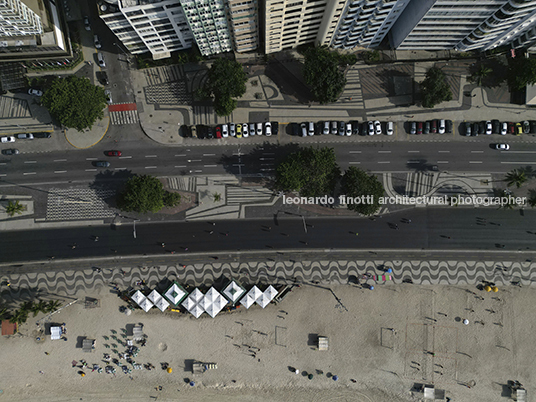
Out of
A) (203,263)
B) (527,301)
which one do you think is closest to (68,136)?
(203,263)

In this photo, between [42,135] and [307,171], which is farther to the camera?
[42,135]

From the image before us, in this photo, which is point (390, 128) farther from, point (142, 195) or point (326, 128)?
point (142, 195)

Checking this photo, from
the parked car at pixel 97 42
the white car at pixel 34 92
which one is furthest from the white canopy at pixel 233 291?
the parked car at pixel 97 42

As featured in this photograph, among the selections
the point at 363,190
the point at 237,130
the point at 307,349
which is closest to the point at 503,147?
the point at 363,190

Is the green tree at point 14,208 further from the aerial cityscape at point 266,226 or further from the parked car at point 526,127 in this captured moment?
the parked car at point 526,127

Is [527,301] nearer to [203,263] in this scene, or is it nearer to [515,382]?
[515,382]
